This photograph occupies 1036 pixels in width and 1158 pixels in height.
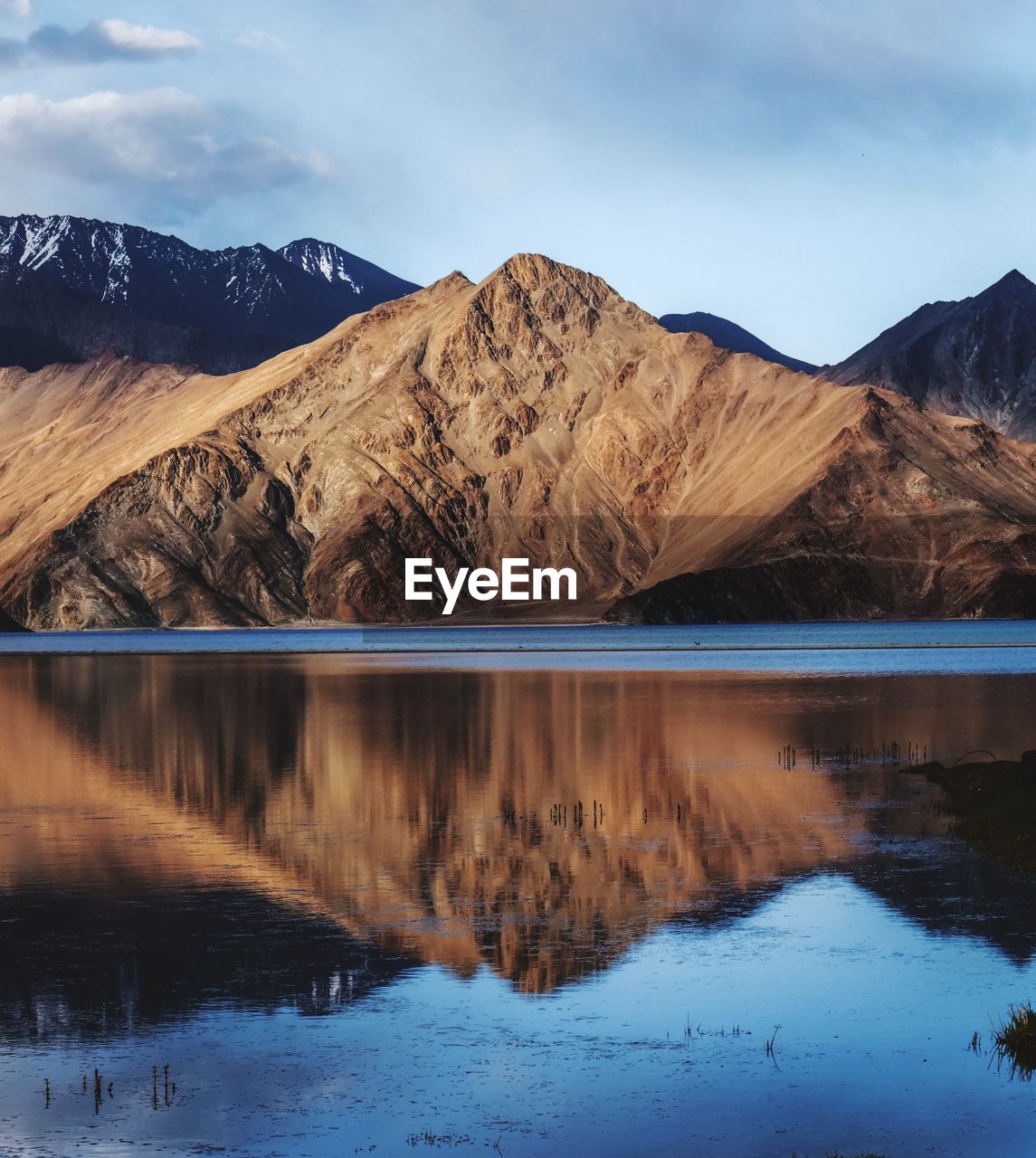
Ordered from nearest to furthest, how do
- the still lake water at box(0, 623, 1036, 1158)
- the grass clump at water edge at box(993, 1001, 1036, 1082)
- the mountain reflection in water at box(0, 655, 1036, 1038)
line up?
the still lake water at box(0, 623, 1036, 1158) < the grass clump at water edge at box(993, 1001, 1036, 1082) < the mountain reflection in water at box(0, 655, 1036, 1038)

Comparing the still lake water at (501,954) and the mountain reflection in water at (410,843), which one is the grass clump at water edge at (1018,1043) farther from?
the mountain reflection in water at (410,843)

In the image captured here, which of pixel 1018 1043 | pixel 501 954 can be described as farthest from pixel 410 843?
pixel 1018 1043

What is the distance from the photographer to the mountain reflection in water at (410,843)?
23.0 meters

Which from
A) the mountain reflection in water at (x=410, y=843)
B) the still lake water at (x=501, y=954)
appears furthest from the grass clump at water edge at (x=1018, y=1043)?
the mountain reflection in water at (x=410, y=843)

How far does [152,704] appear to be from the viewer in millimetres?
82312

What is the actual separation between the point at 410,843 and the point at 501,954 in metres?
11.0

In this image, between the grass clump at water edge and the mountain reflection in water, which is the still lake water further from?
the grass clump at water edge

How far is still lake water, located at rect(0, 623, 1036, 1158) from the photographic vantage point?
16625 mm

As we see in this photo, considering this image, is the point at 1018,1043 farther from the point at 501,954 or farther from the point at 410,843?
the point at 410,843

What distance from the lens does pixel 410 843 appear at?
112ft

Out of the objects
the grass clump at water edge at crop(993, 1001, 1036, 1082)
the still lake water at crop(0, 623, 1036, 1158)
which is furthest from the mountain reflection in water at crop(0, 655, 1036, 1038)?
the grass clump at water edge at crop(993, 1001, 1036, 1082)

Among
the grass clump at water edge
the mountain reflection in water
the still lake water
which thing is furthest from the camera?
the mountain reflection in water

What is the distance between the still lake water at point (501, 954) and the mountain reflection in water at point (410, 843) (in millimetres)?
118

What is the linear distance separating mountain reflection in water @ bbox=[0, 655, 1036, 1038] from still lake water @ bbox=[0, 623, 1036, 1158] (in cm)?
12
